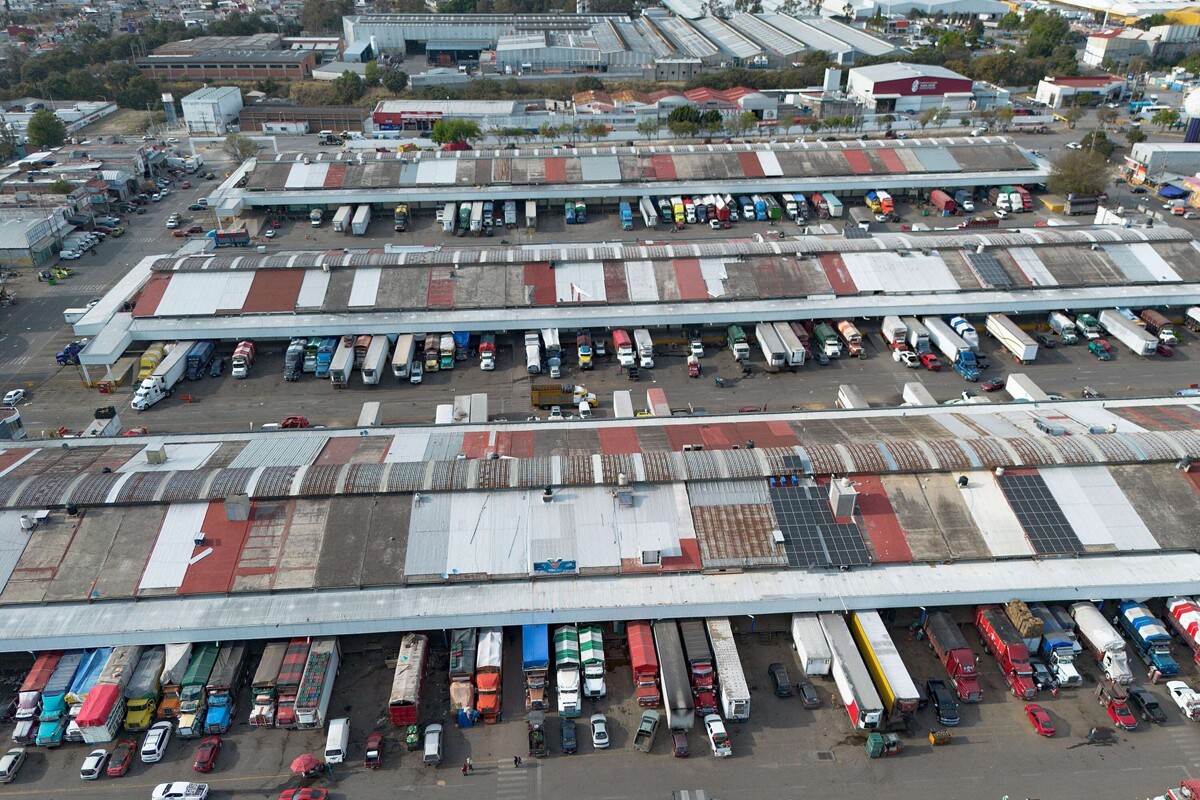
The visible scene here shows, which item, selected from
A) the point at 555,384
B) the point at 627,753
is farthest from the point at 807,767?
the point at 555,384

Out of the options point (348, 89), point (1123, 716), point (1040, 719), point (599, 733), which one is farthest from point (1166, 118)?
point (599, 733)

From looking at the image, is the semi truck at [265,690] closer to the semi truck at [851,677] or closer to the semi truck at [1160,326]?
the semi truck at [851,677]

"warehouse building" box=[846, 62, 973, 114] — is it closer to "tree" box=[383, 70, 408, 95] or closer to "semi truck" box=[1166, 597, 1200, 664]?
"tree" box=[383, 70, 408, 95]

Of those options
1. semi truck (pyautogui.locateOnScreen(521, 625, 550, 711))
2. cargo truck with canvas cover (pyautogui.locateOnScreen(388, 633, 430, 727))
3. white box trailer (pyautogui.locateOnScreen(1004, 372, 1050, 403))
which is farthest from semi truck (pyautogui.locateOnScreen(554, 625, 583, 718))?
white box trailer (pyautogui.locateOnScreen(1004, 372, 1050, 403))

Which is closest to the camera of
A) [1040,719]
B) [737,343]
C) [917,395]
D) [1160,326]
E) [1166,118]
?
[1040,719]

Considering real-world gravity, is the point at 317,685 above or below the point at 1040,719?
above

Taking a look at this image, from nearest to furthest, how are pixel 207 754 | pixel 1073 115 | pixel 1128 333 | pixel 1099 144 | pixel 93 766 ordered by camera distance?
pixel 93 766 → pixel 207 754 → pixel 1128 333 → pixel 1099 144 → pixel 1073 115

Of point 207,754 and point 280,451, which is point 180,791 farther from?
point 280,451
